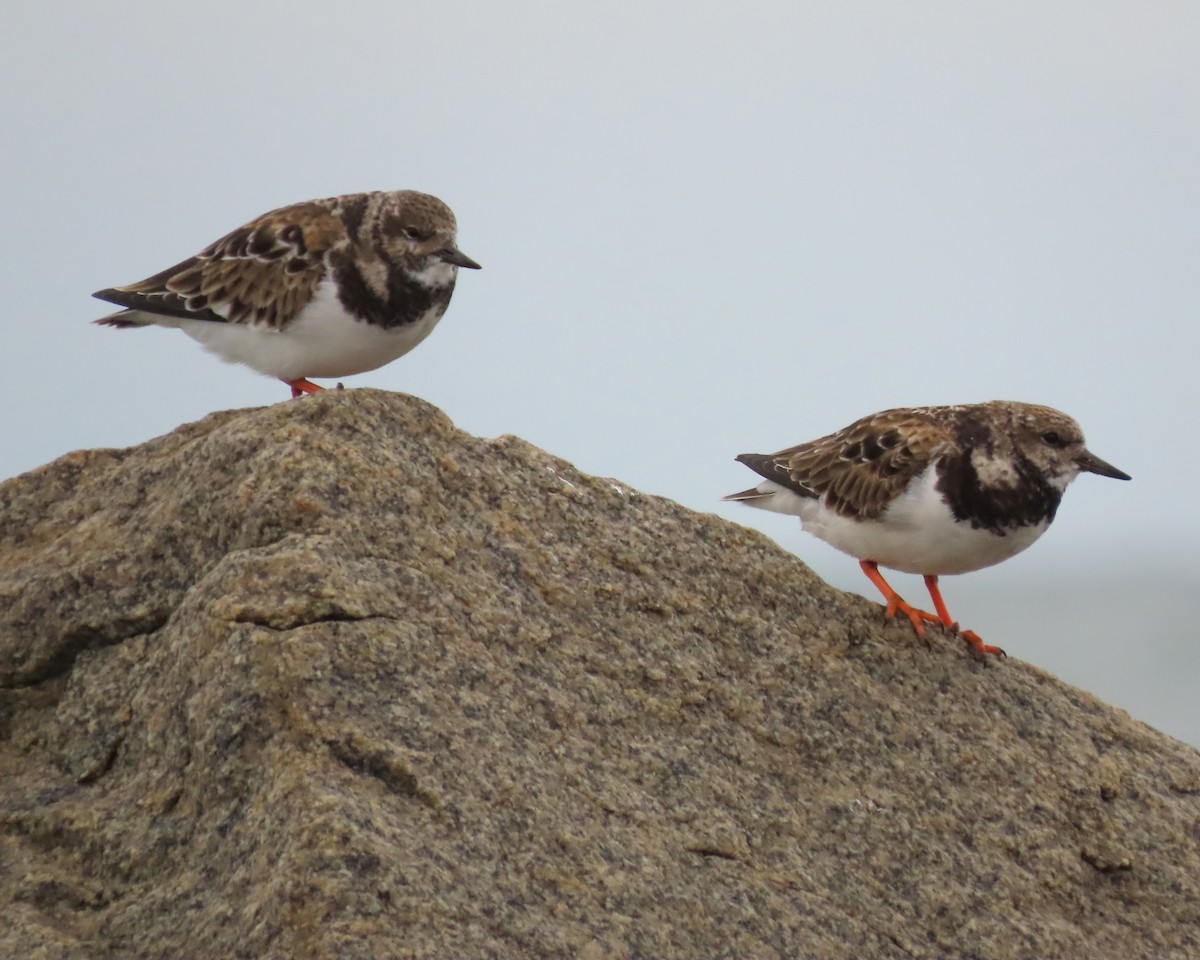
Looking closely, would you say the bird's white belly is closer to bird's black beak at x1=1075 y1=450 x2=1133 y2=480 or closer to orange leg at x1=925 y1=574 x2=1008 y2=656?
orange leg at x1=925 y1=574 x2=1008 y2=656

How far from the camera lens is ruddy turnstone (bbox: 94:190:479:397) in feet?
29.1

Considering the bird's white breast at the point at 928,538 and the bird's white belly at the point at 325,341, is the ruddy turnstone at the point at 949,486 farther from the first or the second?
the bird's white belly at the point at 325,341

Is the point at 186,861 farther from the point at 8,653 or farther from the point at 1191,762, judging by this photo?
the point at 1191,762

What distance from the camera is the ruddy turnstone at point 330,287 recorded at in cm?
888

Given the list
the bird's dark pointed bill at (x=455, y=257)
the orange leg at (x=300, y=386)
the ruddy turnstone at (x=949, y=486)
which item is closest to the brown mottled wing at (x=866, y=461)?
the ruddy turnstone at (x=949, y=486)

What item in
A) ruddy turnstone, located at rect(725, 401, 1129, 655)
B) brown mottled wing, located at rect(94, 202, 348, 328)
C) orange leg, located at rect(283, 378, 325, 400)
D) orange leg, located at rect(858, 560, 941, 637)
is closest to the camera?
orange leg, located at rect(858, 560, 941, 637)

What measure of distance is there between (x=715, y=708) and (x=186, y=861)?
7.89ft

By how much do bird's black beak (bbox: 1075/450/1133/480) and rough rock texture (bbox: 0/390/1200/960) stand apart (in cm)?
155

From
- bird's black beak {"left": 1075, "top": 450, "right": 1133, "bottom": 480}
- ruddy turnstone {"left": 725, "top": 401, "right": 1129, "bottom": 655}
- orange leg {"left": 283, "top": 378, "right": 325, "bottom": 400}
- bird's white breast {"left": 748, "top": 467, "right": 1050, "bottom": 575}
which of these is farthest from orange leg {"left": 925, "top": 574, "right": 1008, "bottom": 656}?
orange leg {"left": 283, "top": 378, "right": 325, "bottom": 400}

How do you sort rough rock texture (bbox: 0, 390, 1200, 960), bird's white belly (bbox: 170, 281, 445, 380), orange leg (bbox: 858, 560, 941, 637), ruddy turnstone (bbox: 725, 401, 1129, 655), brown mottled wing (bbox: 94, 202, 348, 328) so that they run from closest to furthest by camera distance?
rough rock texture (bbox: 0, 390, 1200, 960), orange leg (bbox: 858, 560, 941, 637), ruddy turnstone (bbox: 725, 401, 1129, 655), bird's white belly (bbox: 170, 281, 445, 380), brown mottled wing (bbox: 94, 202, 348, 328)

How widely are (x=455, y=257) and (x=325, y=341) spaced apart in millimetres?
954

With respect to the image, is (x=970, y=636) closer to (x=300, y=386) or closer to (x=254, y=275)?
(x=300, y=386)

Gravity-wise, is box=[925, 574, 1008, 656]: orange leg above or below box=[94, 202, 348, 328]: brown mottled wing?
below

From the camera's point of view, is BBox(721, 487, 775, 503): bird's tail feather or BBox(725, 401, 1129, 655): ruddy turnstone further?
BBox(721, 487, 775, 503): bird's tail feather
